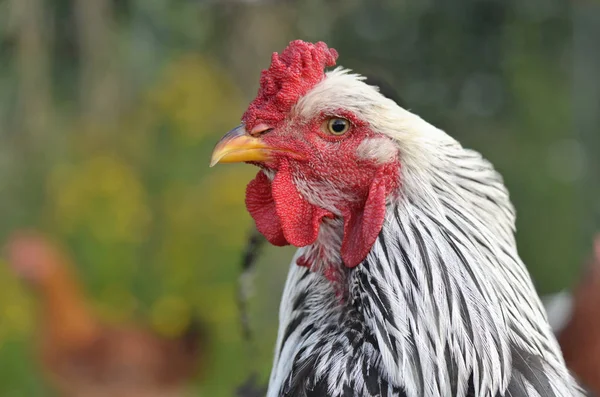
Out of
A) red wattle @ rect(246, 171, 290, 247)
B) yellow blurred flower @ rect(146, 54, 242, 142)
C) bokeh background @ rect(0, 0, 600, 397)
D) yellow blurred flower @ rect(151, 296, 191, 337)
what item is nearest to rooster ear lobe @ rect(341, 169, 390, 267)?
red wattle @ rect(246, 171, 290, 247)

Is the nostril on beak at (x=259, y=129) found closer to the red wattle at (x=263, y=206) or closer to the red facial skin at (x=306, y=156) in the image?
the red facial skin at (x=306, y=156)

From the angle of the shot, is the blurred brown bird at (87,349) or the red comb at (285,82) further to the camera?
the blurred brown bird at (87,349)

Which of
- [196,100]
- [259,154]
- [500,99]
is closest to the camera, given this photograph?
[259,154]

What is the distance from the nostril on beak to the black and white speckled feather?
102mm

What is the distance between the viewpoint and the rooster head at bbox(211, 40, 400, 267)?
5.98ft

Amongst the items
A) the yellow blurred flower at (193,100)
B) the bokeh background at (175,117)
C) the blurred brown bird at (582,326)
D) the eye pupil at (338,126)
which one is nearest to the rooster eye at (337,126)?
the eye pupil at (338,126)

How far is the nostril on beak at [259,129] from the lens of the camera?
6.21 ft

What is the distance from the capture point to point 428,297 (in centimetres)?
175

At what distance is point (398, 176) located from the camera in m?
1.82

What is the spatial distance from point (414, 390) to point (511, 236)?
51cm

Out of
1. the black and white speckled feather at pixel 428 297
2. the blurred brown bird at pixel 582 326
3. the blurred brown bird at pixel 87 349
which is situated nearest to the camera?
the black and white speckled feather at pixel 428 297

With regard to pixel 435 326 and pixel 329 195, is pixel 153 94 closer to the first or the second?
pixel 329 195

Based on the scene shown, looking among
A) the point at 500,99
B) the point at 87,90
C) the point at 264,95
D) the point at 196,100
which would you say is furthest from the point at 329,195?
the point at 500,99

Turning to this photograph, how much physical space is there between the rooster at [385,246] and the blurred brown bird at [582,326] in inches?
42.8
